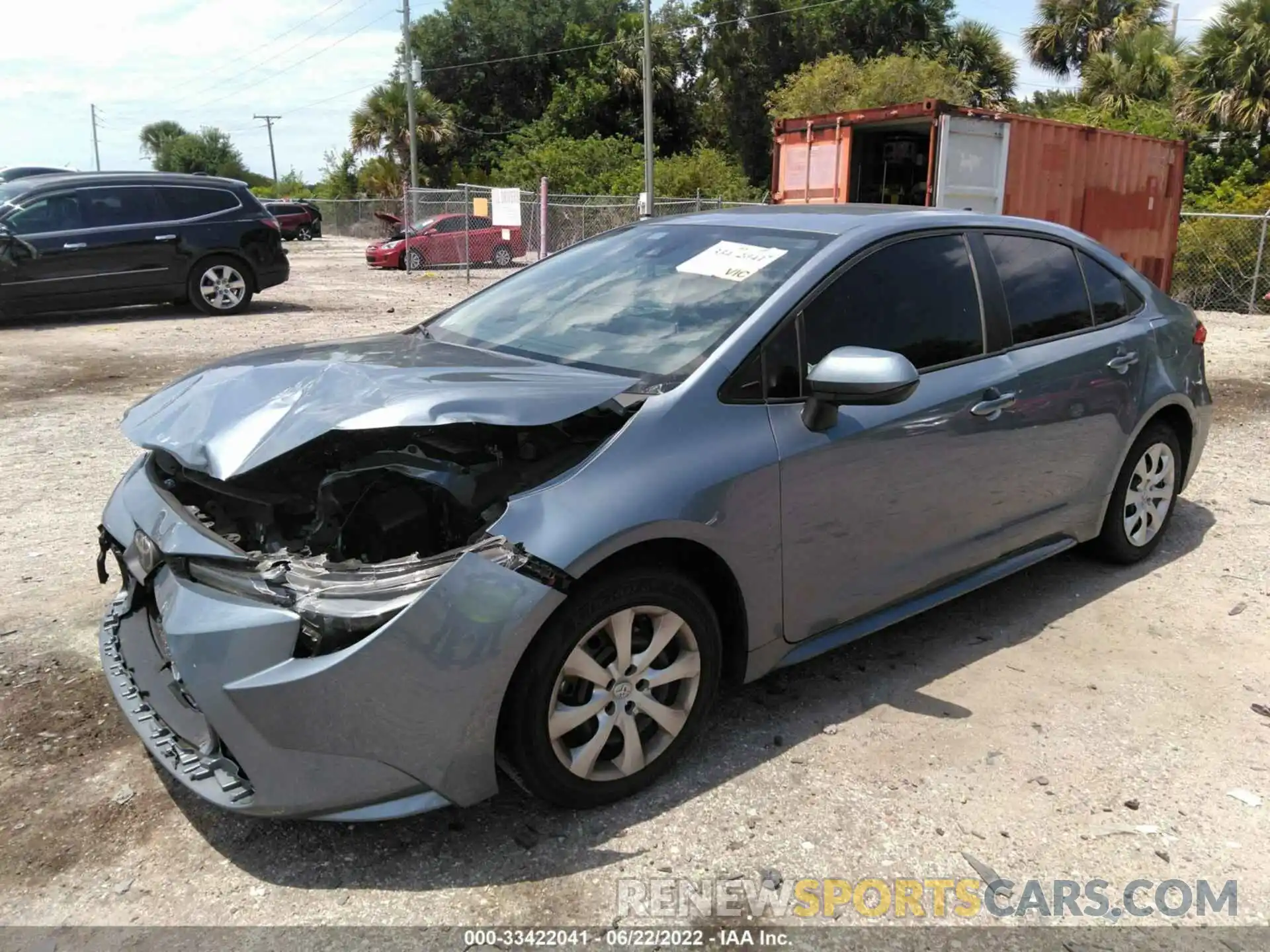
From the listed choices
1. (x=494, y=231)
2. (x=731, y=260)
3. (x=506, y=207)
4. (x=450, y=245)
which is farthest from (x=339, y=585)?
(x=450, y=245)

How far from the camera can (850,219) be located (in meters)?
3.69

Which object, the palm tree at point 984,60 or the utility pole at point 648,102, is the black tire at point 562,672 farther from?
the palm tree at point 984,60

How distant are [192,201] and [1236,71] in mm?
20334

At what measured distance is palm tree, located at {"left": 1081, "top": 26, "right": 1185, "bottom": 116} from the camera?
93.4 ft

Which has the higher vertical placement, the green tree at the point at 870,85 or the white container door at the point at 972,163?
the green tree at the point at 870,85

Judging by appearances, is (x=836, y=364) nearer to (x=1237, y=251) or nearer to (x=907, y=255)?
(x=907, y=255)

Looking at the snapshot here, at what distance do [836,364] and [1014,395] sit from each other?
1.12m

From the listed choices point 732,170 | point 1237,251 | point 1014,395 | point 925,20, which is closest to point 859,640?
point 1014,395

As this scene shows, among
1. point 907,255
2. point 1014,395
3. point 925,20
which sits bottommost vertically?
point 1014,395

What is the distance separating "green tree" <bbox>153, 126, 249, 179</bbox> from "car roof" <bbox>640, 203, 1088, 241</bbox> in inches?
2727

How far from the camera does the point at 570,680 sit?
2742mm

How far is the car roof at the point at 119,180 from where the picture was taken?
39.3ft

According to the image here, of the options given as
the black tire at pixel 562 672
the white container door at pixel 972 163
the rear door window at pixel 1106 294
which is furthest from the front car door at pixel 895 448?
the white container door at pixel 972 163

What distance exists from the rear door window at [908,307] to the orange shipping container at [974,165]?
8.08 meters
